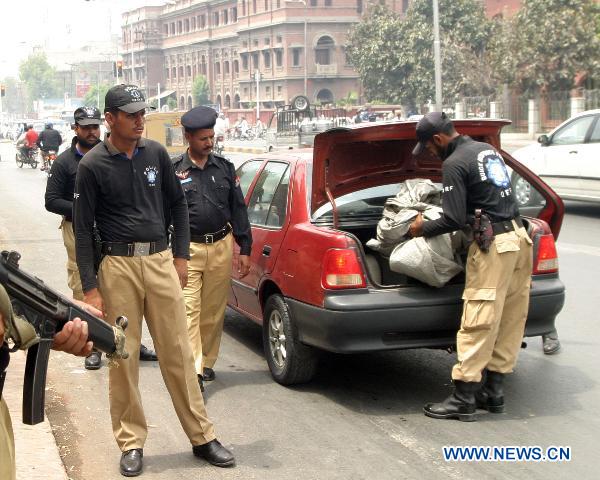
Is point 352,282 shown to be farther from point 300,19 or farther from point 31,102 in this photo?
point 31,102

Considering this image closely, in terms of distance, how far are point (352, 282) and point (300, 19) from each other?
9114 centimetres

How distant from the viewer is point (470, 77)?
2286 inches

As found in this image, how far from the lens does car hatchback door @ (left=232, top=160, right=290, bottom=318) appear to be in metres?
6.73

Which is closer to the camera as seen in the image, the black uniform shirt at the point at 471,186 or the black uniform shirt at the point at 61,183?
the black uniform shirt at the point at 471,186

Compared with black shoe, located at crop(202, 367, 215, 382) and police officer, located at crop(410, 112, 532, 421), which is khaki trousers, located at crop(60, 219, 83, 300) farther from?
police officer, located at crop(410, 112, 532, 421)

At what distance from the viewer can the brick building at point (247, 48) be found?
9412 cm

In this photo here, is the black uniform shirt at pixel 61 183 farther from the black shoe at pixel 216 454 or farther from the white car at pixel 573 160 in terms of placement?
A: the white car at pixel 573 160

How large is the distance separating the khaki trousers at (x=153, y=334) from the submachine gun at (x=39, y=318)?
136 cm

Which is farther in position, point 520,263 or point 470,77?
point 470,77

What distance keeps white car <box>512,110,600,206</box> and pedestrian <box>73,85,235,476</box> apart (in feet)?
35.3

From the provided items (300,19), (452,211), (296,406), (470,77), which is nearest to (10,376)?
(296,406)

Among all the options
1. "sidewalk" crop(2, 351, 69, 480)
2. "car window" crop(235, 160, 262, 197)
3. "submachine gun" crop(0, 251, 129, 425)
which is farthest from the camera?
"car window" crop(235, 160, 262, 197)

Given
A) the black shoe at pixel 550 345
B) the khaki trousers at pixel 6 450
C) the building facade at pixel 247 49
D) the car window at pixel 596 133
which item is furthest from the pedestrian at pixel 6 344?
the building facade at pixel 247 49

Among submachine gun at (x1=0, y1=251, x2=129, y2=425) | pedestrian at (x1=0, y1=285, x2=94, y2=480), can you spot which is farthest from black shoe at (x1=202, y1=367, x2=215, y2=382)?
pedestrian at (x1=0, y1=285, x2=94, y2=480)
